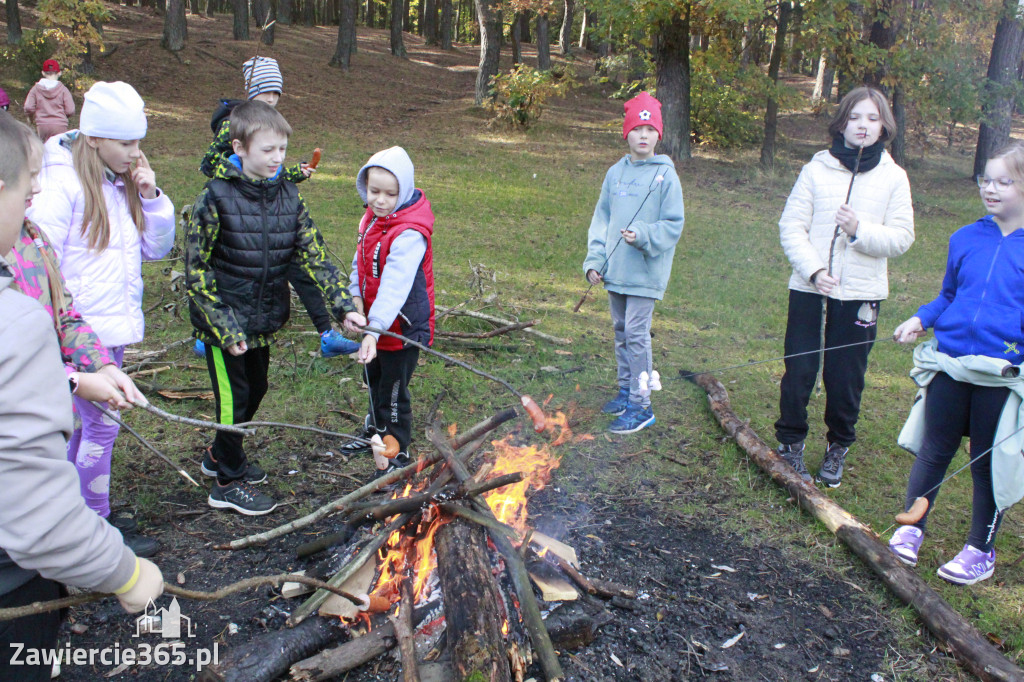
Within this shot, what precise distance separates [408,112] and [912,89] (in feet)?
40.8

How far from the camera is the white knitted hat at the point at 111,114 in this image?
129 inches

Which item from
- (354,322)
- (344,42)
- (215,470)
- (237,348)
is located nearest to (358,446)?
(215,470)

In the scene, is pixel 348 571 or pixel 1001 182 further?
pixel 1001 182

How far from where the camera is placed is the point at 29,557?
5.64 ft

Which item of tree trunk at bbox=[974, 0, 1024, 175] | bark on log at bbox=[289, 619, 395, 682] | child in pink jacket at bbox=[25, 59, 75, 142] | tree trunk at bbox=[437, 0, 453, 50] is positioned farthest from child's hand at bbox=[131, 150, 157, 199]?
tree trunk at bbox=[437, 0, 453, 50]

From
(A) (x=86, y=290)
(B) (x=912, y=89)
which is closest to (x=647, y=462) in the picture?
(A) (x=86, y=290)

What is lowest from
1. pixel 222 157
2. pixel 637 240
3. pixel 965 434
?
pixel 965 434

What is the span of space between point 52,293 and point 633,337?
3.63 m

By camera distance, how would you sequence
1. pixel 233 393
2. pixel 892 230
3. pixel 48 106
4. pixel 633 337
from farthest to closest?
pixel 48 106
pixel 633 337
pixel 892 230
pixel 233 393

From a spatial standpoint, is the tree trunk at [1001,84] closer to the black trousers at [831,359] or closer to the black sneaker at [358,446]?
the black trousers at [831,359]

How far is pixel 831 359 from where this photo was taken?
4.54m

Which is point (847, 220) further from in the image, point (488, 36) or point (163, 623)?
point (488, 36)

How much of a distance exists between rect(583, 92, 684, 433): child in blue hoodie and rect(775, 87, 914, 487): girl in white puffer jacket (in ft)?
2.69

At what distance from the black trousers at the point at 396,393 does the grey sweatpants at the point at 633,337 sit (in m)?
1.61
